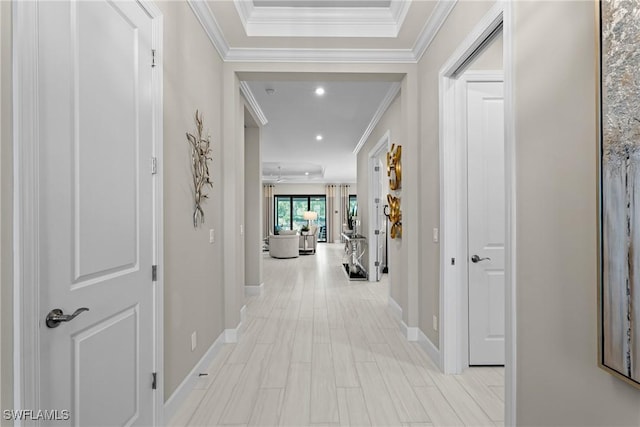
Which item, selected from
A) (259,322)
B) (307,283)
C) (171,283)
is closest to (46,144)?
(171,283)

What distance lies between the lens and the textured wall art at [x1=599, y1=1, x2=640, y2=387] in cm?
94

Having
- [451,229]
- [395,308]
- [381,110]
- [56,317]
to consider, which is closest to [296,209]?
[381,110]

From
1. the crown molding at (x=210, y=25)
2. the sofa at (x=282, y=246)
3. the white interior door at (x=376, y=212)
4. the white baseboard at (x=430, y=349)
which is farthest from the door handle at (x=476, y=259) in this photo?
the sofa at (x=282, y=246)

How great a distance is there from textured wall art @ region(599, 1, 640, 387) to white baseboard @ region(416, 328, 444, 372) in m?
1.67

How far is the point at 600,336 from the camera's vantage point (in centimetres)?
107

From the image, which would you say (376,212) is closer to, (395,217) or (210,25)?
(395,217)

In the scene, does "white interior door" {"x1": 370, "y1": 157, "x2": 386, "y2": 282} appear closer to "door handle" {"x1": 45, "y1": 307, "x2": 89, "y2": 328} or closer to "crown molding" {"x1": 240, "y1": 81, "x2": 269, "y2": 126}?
"crown molding" {"x1": 240, "y1": 81, "x2": 269, "y2": 126}

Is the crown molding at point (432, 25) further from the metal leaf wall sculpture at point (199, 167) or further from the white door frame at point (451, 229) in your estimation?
the metal leaf wall sculpture at point (199, 167)

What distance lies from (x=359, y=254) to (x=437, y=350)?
4.43 metres

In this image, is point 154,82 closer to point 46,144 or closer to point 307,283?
point 46,144

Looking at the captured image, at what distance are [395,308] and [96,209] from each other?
3.56 meters

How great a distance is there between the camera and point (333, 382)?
2.39 meters

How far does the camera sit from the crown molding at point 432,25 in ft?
7.72

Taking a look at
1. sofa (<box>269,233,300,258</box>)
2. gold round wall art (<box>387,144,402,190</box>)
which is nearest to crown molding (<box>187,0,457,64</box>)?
gold round wall art (<box>387,144,402,190</box>)
